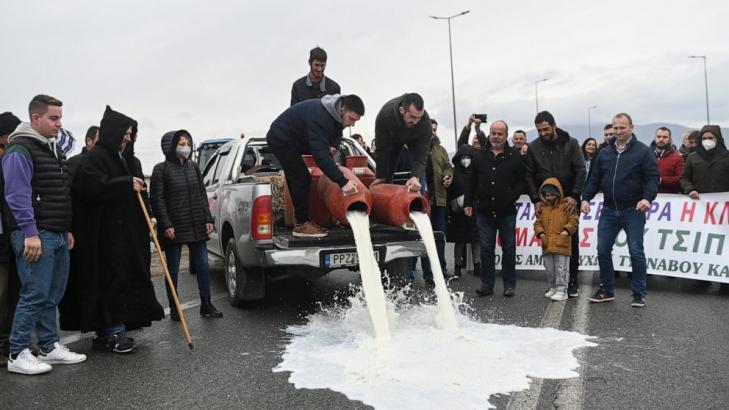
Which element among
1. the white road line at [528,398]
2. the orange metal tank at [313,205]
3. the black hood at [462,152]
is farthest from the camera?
the black hood at [462,152]

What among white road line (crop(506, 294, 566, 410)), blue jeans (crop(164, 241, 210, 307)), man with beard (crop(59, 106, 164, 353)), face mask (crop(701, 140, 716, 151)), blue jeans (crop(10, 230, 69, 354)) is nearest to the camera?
white road line (crop(506, 294, 566, 410))

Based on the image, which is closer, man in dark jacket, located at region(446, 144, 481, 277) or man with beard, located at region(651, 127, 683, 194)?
man with beard, located at region(651, 127, 683, 194)

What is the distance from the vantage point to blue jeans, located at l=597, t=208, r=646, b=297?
638 cm

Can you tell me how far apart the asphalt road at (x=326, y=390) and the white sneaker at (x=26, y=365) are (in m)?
0.06

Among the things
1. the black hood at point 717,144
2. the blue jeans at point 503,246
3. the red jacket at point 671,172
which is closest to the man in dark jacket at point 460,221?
the blue jeans at point 503,246

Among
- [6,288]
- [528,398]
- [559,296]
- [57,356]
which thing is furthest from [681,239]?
[6,288]

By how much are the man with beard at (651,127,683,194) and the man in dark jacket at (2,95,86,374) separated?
23.0 feet

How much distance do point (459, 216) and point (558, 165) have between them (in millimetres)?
2095

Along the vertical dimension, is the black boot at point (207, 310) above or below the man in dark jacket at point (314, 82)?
below

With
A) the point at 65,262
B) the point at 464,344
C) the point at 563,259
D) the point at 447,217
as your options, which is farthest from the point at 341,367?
the point at 447,217

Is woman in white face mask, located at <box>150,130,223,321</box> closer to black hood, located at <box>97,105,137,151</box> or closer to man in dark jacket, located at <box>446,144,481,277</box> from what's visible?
black hood, located at <box>97,105,137,151</box>

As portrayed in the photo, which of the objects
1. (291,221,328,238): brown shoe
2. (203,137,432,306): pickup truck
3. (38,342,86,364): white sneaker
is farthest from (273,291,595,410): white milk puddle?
(38,342,86,364): white sneaker

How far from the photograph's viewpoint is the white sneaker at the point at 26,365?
443cm

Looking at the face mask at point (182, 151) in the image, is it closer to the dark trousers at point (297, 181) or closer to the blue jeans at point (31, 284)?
the dark trousers at point (297, 181)
